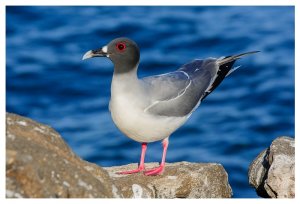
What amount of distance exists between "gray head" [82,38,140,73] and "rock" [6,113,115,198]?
5.02 feet

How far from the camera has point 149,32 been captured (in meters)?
25.2

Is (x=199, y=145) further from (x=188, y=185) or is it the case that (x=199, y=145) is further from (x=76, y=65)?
(x=188, y=185)

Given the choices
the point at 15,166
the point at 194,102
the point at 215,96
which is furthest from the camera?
the point at 215,96

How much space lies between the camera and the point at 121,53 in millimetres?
9734

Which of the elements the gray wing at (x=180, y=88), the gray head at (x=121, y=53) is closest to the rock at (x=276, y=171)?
the gray wing at (x=180, y=88)

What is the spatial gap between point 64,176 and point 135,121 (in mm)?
2099

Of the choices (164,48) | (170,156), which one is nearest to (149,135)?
(170,156)

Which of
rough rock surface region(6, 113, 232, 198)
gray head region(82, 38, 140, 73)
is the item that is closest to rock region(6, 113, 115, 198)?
rough rock surface region(6, 113, 232, 198)

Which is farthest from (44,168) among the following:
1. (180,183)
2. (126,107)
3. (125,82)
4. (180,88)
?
(180,88)

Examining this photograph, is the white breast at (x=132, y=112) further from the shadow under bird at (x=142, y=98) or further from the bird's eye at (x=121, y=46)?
the bird's eye at (x=121, y=46)

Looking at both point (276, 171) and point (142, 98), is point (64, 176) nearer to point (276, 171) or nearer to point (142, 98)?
point (142, 98)

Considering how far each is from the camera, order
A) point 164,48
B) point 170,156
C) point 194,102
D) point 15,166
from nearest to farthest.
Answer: point 15,166 → point 194,102 → point 170,156 → point 164,48

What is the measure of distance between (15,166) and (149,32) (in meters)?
18.1

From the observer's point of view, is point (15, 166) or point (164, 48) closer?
point (15, 166)
